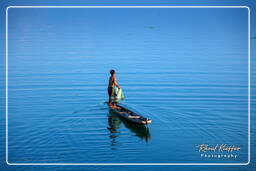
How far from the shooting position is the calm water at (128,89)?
1179cm

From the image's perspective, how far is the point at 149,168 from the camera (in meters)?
10.2

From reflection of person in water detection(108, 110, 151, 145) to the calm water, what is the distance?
3 cm

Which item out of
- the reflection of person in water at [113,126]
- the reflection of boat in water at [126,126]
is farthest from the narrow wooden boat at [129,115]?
the reflection of person in water at [113,126]

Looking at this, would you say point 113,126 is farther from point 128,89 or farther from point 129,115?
point 128,89

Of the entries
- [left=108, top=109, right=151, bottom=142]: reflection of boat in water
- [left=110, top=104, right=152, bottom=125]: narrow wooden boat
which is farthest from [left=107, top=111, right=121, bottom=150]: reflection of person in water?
[left=110, top=104, right=152, bottom=125]: narrow wooden boat

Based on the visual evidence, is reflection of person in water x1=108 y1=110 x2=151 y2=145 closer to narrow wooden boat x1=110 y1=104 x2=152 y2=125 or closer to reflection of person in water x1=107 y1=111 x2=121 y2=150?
reflection of person in water x1=107 y1=111 x2=121 y2=150

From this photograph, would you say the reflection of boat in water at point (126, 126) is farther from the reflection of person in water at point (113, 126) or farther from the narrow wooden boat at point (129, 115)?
the narrow wooden boat at point (129, 115)

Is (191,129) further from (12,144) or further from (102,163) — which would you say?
(12,144)

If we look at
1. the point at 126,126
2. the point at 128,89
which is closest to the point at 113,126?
the point at 126,126

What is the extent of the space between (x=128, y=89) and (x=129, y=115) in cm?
505

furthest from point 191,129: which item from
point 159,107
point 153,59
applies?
point 153,59

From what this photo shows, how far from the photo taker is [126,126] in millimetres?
13742

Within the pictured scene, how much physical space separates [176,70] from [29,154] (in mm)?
13175

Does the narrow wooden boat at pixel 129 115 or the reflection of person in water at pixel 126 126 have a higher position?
the narrow wooden boat at pixel 129 115
